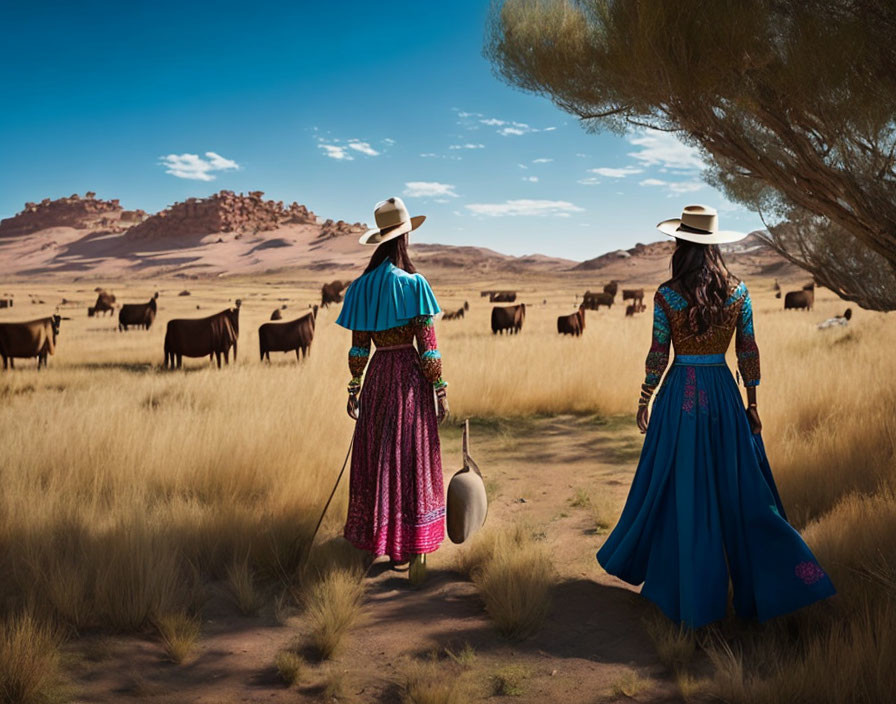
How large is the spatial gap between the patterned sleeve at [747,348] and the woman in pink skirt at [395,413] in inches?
68.6

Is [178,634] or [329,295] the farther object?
[329,295]

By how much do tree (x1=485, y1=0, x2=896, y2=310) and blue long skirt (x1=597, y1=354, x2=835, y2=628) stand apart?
3.39m

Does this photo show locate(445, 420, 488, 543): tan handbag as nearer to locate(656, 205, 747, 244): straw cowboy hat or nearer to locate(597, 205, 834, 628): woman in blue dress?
locate(597, 205, 834, 628): woman in blue dress

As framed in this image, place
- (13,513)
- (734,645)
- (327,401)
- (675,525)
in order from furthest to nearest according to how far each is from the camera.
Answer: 1. (327,401)
2. (13,513)
3. (675,525)
4. (734,645)

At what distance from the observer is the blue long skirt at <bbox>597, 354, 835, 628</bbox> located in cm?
333

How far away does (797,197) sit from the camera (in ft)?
21.2

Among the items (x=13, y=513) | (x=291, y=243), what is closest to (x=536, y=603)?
(x=13, y=513)

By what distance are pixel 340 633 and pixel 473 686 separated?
2.60 ft

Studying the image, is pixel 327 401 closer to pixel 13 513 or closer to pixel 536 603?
pixel 13 513

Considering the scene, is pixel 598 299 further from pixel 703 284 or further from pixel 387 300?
pixel 703 284

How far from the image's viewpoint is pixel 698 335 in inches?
138

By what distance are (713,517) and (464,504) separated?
1.42 m

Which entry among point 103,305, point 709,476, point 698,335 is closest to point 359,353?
point 698,335

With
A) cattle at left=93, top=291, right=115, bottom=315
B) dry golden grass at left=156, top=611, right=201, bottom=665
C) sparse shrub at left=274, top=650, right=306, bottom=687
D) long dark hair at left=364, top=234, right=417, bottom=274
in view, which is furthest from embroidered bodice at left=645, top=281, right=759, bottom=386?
cattle at left=93, top=291, right=115, bottom=315
